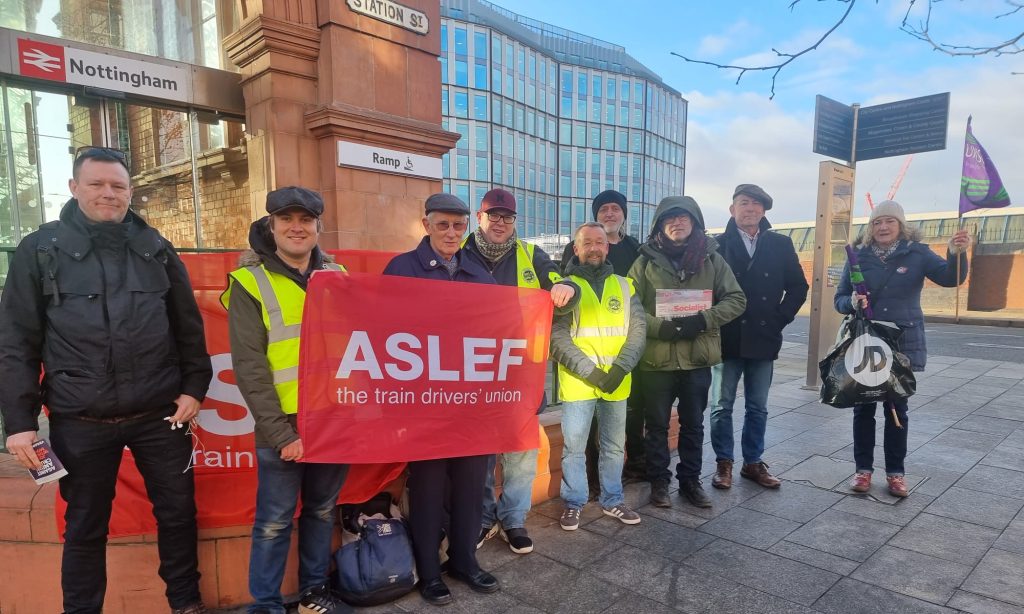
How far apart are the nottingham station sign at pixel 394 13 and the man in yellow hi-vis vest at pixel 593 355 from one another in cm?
451

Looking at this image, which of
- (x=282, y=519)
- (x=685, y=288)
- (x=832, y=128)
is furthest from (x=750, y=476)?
(x=832, y=128)

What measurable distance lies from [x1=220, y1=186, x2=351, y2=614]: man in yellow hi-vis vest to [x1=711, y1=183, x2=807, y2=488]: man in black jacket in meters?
3.09

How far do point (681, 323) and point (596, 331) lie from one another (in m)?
0.68

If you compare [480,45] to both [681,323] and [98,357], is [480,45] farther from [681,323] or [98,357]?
[98,357]

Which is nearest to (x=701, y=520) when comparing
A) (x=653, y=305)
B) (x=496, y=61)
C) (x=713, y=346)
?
(x=713, y=346)

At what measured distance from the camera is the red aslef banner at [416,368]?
2.65 meters

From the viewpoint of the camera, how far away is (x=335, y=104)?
6348 millimetres

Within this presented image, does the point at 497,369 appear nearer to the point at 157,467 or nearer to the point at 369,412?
the point at 369,412

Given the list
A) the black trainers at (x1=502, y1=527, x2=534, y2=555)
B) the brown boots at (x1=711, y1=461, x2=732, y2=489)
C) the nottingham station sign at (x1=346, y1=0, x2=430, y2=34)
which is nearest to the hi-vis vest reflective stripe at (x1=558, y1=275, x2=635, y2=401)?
the black trainers at (x1=502, y1=527, x2=534, y2=555)

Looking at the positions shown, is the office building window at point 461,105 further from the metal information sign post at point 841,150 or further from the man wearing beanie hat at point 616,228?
the man wearing beanie hat at point 616,228

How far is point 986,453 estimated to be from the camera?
5.14m

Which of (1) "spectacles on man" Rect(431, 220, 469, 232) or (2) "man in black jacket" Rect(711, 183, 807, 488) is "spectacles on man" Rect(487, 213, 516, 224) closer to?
(1) "spectacles on man" Rect(431, 220, 469, 232)

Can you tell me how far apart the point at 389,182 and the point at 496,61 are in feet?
144

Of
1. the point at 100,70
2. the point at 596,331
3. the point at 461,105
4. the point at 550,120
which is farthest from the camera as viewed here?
the point at 550,120
